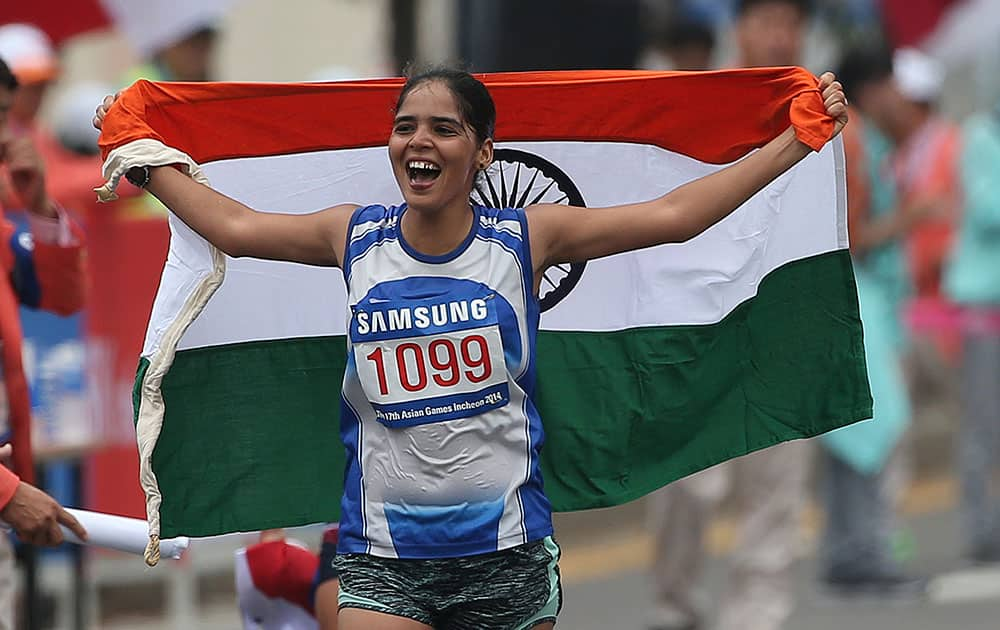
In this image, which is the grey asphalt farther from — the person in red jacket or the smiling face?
the smiling face

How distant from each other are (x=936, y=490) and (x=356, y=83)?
9.20 m

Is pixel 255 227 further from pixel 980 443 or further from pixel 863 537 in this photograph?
pixel 980 443

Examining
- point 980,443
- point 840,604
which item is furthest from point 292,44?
point 840,604

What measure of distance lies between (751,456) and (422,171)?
413 cm

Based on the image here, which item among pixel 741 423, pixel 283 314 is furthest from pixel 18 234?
pixel 741 423

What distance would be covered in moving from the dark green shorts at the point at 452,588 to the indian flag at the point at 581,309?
0.78 m

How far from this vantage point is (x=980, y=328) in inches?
456

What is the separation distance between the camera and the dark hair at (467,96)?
5.17 m

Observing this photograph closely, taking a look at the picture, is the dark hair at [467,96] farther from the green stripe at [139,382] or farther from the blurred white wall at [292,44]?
the blurred white wall at [292,44]

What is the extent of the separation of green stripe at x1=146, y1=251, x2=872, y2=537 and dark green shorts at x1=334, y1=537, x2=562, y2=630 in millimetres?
766

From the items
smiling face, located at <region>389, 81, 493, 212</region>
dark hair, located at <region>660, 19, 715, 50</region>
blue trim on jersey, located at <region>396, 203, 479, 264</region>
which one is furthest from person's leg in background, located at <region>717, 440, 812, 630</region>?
smiling face, located at <region>389, 81, 493, 212</region>

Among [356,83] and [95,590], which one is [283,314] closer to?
[356,83]

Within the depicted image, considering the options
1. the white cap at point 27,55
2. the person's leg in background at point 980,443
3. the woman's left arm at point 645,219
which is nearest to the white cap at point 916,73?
the person's leg in background at point 980,443

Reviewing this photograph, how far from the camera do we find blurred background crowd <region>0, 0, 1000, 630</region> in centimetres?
895
